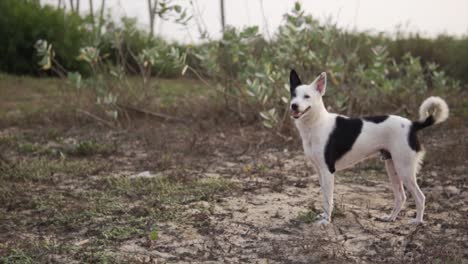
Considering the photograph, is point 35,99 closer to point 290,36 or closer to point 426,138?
point 290,36

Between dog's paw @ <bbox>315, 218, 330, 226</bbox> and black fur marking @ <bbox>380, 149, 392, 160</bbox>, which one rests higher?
black fur marking @ <bbox>380, 149, 392, 160</bbox>

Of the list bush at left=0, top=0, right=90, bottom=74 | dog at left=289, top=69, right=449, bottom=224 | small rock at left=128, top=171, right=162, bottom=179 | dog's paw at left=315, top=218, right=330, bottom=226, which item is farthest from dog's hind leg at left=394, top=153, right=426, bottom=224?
bush at left=0, top=0, right=90, bottom=74

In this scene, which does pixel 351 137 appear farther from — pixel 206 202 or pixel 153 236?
pixel 153 236

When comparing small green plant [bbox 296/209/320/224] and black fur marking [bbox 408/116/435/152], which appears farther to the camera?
small green plant [bbox 296/209/320/224]

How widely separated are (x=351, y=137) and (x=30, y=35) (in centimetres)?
939

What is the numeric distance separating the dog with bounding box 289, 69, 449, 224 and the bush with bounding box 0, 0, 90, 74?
8.43 metres

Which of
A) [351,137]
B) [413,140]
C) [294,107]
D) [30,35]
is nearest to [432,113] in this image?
[413,140]

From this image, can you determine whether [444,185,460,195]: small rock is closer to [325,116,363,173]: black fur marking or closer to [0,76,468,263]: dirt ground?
[0,76,468,263]: dirt ground

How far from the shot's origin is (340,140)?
13.6ft

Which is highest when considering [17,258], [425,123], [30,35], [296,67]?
[30,35]

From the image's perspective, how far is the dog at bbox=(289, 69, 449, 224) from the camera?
4.10 meters

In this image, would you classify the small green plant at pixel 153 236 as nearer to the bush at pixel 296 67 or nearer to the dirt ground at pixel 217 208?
the dirt ground at pixel 217 208

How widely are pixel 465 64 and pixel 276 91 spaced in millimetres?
5595

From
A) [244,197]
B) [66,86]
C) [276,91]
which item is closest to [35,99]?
[66,86]
